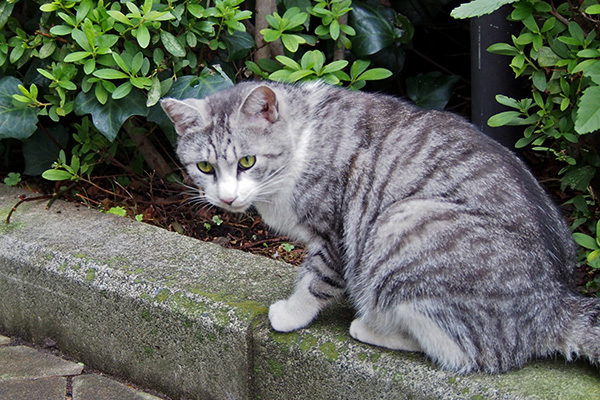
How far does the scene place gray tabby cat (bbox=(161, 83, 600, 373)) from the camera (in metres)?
2.33

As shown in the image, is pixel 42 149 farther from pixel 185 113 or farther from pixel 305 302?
pixel 305 302

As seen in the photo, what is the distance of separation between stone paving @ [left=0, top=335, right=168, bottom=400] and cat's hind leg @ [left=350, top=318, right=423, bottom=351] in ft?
3.26

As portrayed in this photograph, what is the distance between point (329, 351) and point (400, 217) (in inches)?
21.9

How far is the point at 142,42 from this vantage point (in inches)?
125

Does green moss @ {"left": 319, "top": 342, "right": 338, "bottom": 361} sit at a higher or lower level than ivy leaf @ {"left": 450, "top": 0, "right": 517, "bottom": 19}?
lower

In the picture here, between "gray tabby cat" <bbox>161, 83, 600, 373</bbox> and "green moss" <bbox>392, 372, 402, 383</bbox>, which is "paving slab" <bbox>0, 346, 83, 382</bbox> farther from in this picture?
"green moss" <bbox>392, 372, 402, 383</bbox>

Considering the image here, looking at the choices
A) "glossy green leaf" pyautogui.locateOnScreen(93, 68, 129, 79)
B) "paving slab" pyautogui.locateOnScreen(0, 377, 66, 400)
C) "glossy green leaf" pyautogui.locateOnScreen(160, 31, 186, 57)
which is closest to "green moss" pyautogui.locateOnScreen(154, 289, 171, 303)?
"paving slab" pyautogui.locateOnScreen(0, 377, 66, 400)

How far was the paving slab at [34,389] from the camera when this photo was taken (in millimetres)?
2898

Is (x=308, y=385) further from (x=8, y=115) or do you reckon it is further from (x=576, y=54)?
(x=8, y=115)

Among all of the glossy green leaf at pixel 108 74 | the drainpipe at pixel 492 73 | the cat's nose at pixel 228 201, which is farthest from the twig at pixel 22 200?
the drainpipe at pixel 492 73

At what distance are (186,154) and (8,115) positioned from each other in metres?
1.41

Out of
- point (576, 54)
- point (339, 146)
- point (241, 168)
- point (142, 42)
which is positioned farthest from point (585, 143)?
point (142, 42)

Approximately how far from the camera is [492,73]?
322 centimetres

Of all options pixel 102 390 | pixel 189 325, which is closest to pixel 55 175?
pixel 102 390
